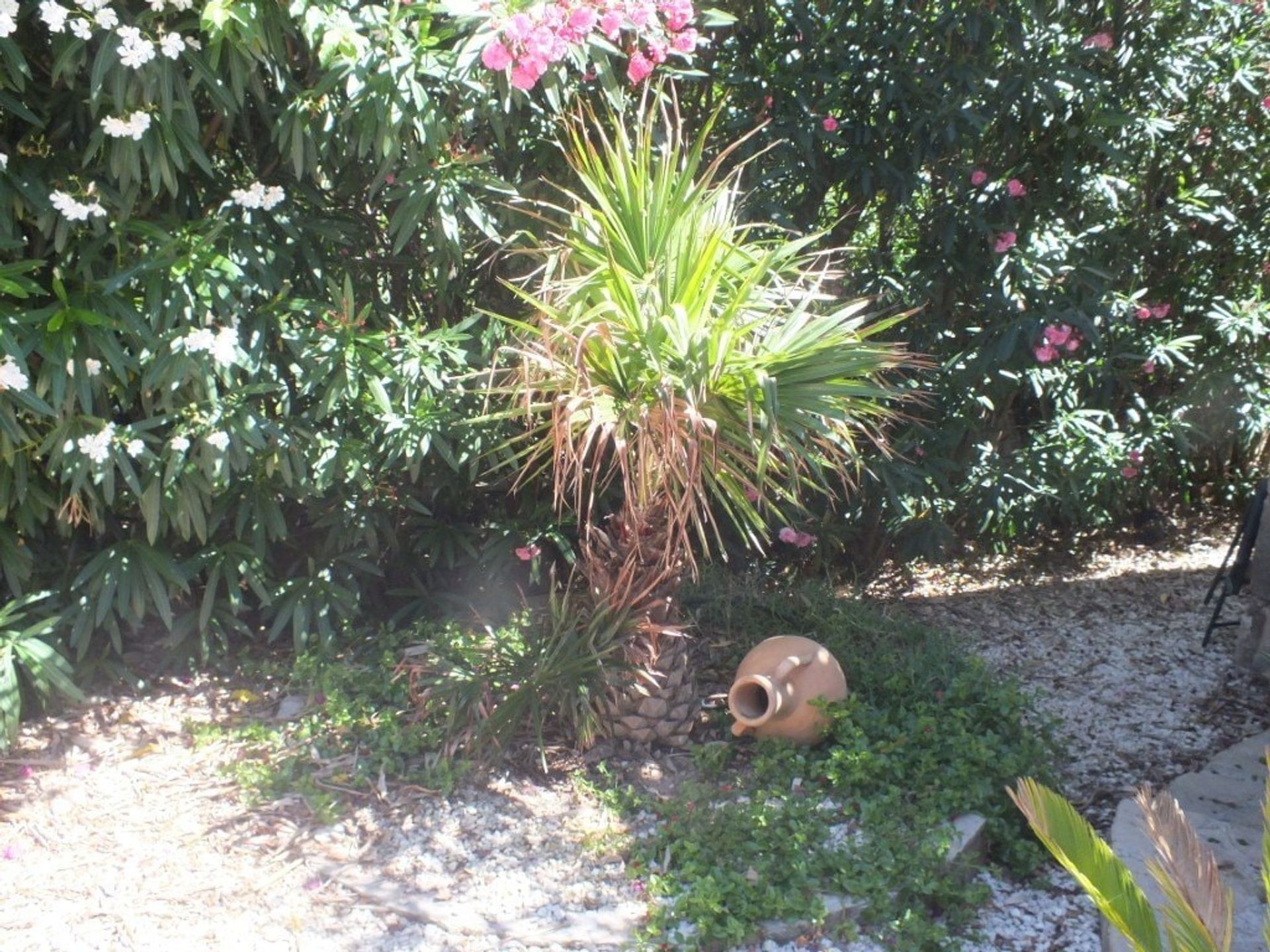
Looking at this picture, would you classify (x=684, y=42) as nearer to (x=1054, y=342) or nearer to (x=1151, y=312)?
(x=1054, y=342)

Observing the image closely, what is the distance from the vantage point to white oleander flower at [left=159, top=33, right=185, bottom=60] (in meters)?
2.84

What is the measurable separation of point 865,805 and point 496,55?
2264mm

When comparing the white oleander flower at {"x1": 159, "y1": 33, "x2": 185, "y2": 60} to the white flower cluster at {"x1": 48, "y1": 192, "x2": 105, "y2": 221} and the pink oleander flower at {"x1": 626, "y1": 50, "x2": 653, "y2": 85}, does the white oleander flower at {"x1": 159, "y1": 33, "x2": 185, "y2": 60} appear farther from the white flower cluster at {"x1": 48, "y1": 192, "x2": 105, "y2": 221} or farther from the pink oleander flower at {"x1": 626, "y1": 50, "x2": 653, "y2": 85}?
the pink oleander flower at {"x1": 626, "y1": 50, "x2": 653, "y2": 85}

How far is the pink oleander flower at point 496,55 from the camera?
9.81 ft

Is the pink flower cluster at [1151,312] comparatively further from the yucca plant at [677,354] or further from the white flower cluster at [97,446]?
the white flower cluster at [97,446]

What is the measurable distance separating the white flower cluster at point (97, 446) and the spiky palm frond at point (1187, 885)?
270 centimetres

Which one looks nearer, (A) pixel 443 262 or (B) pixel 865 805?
(B) pixel 865 805

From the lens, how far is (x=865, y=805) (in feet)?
10.1

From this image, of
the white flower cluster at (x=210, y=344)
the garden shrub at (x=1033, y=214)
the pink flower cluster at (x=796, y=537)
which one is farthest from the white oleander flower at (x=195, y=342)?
the pink flower cluster at (x=796, y=537)

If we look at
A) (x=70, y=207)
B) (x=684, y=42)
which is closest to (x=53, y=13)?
(x=70, y=207)

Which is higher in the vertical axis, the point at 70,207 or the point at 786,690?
the point at 70,207

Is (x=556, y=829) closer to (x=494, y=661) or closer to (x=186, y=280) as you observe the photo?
(x=494, y=661)

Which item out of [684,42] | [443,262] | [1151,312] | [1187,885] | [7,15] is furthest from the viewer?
[1151,312]

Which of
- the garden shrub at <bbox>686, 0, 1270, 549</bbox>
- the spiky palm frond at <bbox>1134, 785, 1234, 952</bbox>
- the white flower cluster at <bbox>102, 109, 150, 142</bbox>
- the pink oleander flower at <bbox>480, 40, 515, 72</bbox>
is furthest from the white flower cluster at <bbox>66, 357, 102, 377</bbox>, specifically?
the spiky palm frond at <bbox>1134, 785, 1234, 952</bbox>
